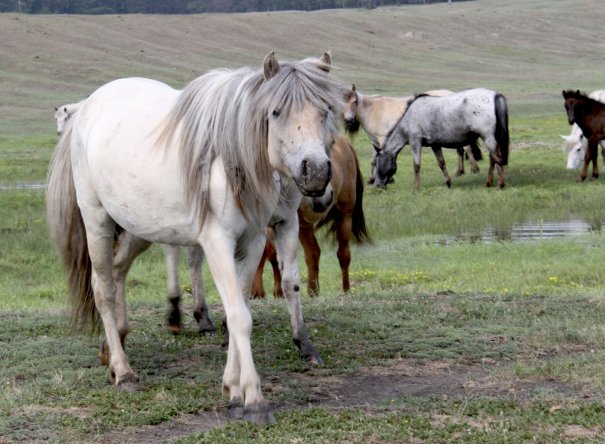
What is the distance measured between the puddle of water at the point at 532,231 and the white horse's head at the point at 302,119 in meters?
9.66

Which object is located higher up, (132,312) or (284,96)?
(284,96)

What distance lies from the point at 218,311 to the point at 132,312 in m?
0.71

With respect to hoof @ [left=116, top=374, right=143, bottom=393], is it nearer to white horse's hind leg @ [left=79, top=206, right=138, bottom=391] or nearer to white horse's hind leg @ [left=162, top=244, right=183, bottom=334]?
white horse's hind leg @ [left=79, top=206, right=138, bottom=391]

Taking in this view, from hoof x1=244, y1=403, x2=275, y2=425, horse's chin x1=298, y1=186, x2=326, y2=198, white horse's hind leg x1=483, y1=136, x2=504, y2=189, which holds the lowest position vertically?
white horse's hind leg x1=483, y1=136, x2=504, y2=189

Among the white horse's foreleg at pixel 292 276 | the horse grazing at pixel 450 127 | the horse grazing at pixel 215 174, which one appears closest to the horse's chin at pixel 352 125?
the horse grazing at pixel 450 127

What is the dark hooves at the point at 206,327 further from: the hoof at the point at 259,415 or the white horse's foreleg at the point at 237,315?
the hoof at the point at 259,415

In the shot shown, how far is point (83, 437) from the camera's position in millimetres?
5180

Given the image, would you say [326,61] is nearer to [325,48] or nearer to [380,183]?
[380,183]

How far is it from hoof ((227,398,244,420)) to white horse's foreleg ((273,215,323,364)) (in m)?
1.23

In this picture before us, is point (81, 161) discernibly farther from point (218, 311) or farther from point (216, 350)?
point (218, 311)

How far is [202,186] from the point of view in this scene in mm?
5500

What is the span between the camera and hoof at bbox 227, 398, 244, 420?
17.9 feet

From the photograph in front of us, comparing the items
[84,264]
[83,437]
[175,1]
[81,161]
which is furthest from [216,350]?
[175,1]

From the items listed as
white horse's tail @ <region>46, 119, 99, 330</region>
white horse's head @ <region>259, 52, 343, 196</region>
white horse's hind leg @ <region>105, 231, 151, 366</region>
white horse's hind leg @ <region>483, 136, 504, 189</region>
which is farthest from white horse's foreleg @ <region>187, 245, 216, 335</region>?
white horse's hind leg @ <region>483, 136, 504, 189</region>
